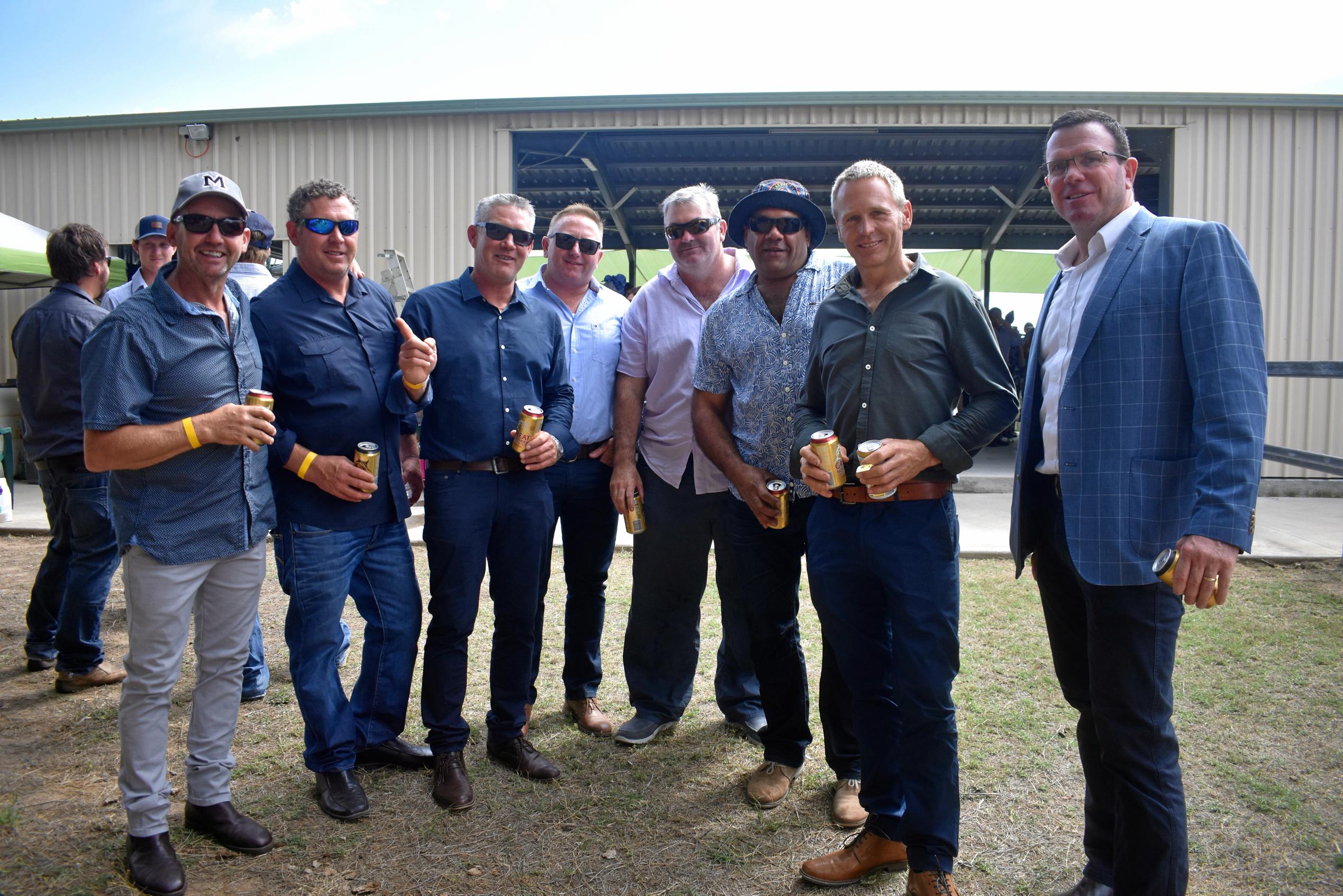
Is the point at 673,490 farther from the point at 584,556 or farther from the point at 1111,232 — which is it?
the point at 1111,232

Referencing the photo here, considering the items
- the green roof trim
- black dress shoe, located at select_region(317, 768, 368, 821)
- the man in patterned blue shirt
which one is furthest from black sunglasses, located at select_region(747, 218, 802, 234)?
the green roof trim

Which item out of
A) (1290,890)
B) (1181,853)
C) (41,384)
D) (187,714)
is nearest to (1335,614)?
(1290,890)

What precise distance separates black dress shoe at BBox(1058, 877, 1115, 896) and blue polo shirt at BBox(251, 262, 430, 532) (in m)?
2.67

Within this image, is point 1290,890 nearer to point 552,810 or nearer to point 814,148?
point 552,810

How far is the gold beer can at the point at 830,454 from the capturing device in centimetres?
259

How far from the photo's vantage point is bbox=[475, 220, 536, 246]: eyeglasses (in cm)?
345

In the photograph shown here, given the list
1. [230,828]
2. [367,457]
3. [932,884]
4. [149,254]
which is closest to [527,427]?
[367,457]

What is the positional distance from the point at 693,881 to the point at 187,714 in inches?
107

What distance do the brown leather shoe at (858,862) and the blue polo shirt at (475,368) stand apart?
5.96ft

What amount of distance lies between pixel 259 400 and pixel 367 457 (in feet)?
1.41

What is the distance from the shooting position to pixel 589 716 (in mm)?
3979

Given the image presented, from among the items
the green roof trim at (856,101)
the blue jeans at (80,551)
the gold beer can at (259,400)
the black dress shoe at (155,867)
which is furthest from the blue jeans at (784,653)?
the green roof trim at (856,101)

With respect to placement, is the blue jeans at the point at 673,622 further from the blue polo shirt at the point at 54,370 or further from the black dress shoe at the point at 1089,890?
the blue polo shirt at the point at 54,370

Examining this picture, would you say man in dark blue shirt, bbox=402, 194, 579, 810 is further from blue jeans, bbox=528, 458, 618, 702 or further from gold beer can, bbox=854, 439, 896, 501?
gold beer can, bbox=854, 439, 896, 501
